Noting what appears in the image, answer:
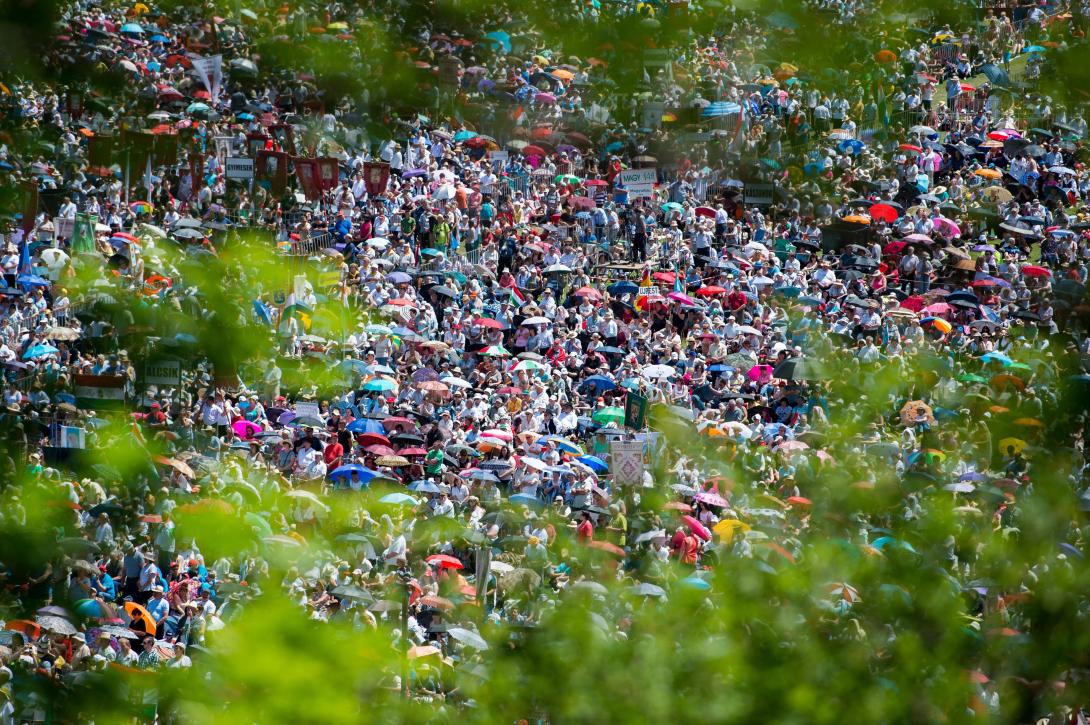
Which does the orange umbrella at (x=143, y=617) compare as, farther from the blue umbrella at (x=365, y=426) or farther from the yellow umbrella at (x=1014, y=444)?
the yellow umbrella at (x=1014, y=444)

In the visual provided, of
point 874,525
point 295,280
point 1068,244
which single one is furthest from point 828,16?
point 1068,244

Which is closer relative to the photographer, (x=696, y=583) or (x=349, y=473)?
(x=696, y=583)

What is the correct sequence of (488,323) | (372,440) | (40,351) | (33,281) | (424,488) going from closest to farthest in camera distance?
(40,351)
(33,281)
(424,488)
(372,440)
(488,323)

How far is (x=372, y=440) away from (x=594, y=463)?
115 inches

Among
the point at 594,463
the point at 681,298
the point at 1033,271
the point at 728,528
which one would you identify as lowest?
the point at 594,463

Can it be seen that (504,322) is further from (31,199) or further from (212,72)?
(212,72)

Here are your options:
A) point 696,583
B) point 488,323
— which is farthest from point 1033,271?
point 696,583

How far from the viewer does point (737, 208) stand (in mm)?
32938

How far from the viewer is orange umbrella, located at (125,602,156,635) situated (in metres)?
15.1

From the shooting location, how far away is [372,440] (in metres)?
22.6

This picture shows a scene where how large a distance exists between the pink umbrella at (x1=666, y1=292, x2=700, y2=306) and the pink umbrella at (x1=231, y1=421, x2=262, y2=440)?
11604 millimetres

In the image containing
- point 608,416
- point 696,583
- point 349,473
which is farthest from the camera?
point 608,416

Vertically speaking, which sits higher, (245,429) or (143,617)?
(245,429)

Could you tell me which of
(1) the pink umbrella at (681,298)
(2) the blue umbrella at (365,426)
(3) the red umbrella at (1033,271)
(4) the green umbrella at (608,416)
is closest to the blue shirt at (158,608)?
(2) the blue umbrella at (365,426)
